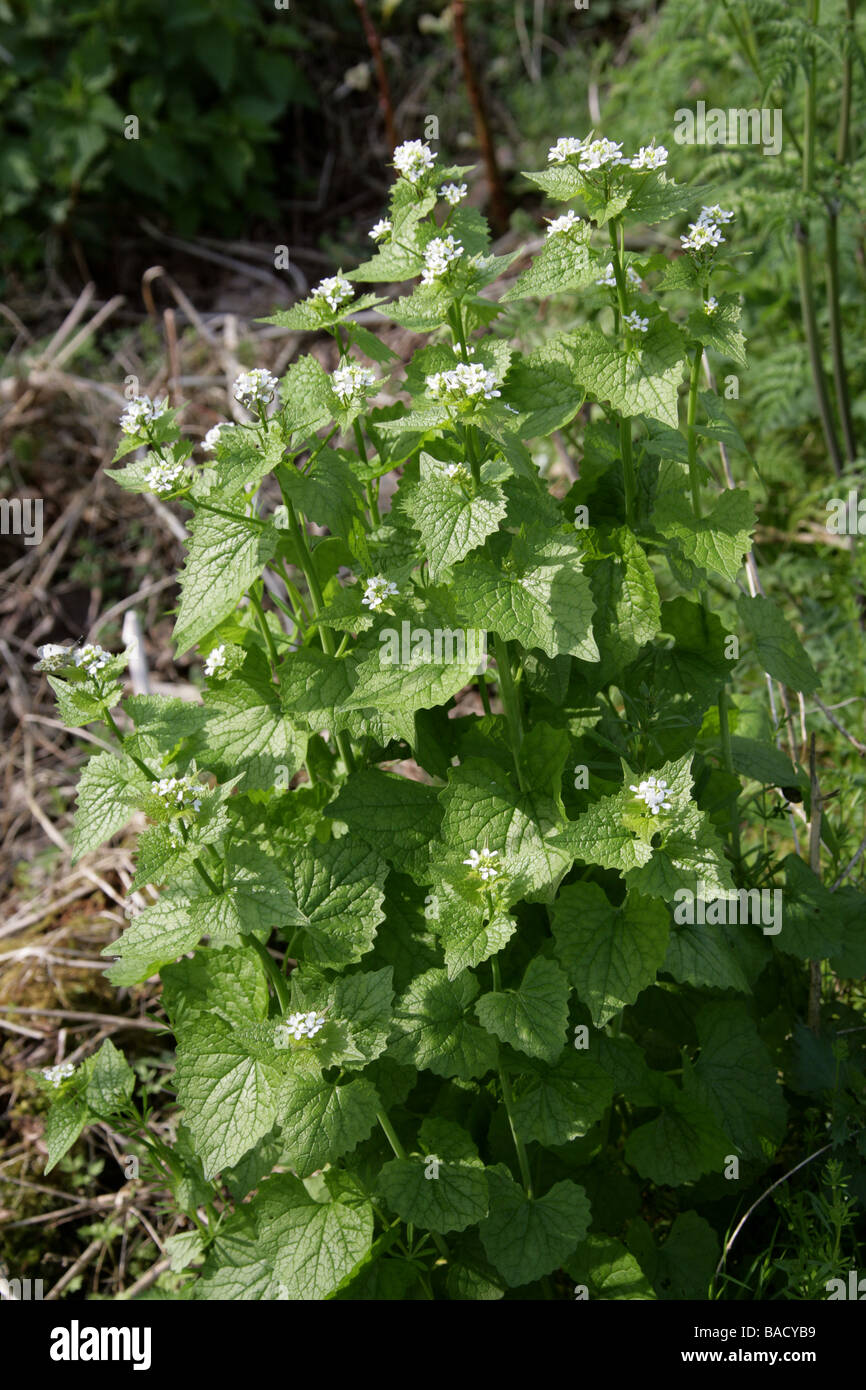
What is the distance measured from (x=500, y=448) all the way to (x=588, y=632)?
302 mm

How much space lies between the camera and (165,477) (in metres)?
1.73

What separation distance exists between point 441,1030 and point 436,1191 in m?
0.24

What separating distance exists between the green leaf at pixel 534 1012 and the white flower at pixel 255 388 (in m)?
0.92

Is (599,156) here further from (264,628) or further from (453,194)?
(264,628)

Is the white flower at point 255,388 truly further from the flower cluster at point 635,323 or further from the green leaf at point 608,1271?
the green leaf at point 608,1271

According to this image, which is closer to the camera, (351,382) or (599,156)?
(599,156)

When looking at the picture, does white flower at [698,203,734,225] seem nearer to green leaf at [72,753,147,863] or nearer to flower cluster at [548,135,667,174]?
flower cluster at [548,135,667,174]

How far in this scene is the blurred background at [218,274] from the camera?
9.38 feet

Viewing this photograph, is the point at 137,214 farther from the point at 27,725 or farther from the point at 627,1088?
the point at 627,1088

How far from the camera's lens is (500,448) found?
5.46ft

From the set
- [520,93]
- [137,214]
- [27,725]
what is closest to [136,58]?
[137,214]

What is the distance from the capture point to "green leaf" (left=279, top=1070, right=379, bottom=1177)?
1595 mm

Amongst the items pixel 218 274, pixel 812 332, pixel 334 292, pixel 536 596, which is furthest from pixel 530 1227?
pixel 218 274

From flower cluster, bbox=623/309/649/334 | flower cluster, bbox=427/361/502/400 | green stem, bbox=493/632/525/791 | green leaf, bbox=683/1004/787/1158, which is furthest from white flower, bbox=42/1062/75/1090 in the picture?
flower cluster, bbox=623/309/649/334
